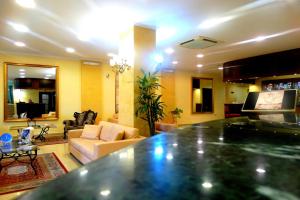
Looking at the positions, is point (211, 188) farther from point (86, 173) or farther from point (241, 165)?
point (86, 173)

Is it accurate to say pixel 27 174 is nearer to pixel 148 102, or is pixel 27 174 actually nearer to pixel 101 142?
pixel 101 142

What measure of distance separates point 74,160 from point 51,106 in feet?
12.7

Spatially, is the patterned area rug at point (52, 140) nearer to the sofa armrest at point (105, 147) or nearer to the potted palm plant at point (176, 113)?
the sofa armrest at point (105, 147)

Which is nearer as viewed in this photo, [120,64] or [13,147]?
[13,147]

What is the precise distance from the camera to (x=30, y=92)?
302 inches

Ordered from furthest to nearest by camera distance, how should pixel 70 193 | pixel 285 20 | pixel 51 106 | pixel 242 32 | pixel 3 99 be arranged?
pixel 51 106
pixel 3 99
pixel 242 32
pixel 285 20
pixel 70 193

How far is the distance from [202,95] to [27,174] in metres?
9.77

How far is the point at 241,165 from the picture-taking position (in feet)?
2.84

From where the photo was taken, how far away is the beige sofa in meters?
3.54

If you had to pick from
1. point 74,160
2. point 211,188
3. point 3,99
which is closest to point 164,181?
point 211,188

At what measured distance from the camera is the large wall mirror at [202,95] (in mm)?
11578

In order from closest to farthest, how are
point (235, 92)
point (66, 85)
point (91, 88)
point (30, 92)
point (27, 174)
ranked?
point (27, 174) → point (30, 92) → point (66, 85) → point (91, 88) → point (235, 92)

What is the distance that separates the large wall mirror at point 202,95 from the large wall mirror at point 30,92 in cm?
692

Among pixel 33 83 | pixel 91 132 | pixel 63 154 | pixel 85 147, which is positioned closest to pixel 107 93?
pixel 33 83
